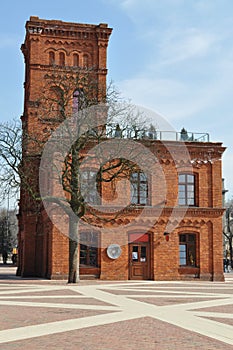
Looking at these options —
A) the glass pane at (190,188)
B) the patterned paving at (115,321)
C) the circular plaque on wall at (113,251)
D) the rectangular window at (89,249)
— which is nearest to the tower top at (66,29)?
the glass pane at (190,188)

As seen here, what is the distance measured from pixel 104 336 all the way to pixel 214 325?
3.06m

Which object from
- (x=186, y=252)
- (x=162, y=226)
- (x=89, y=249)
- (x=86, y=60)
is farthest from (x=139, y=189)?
(x=86, y=60)

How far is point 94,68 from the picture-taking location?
36.6 meters

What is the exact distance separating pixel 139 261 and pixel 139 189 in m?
4.36

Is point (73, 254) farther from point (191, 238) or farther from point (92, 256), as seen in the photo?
point (191, 238)

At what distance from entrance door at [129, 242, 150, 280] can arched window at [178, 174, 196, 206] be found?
3.65 metres

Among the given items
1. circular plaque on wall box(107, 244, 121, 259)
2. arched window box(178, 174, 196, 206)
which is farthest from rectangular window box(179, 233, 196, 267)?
circular plaque on wall box(107, 244, 121, 259)

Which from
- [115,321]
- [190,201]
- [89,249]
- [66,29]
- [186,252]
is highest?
[66,29]

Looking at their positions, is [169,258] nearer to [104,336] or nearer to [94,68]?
[94,68]

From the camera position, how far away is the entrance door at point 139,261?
103 ft

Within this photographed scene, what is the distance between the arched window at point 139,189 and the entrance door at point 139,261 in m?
2.63

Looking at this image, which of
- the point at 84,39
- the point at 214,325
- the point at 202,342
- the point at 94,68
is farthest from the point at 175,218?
the point at 202,342

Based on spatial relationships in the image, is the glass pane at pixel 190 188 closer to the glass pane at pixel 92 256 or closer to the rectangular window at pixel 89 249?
the rectangular window at pixel 89 249

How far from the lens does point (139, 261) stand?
3156 centimetres
